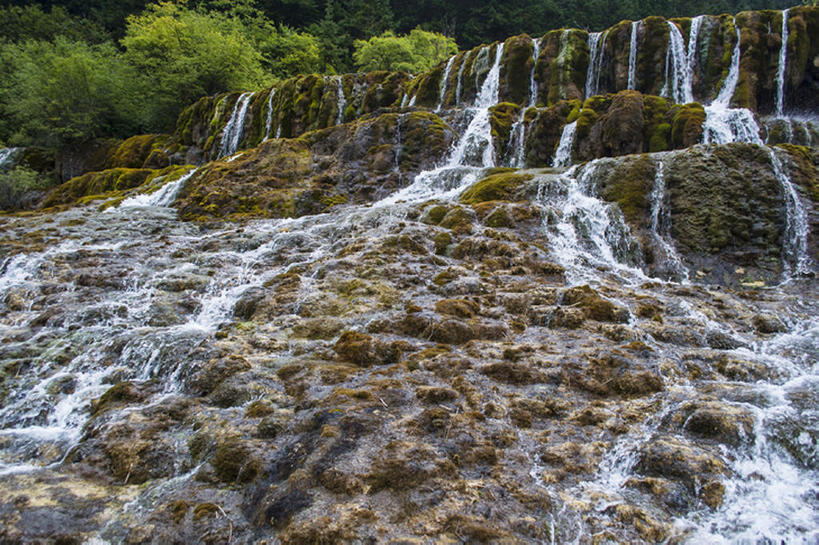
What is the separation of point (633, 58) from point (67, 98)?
1381 inches

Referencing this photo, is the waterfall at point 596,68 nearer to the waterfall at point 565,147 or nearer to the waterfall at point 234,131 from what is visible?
the waterfall at point 565,147

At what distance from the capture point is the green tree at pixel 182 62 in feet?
103

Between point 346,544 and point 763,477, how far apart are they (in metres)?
3.57

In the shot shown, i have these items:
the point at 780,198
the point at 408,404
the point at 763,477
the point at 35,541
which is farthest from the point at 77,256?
the point at 780,198

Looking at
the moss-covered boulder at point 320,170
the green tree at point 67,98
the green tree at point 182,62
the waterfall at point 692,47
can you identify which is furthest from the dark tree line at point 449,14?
the moss-covered boulder at point 320,170

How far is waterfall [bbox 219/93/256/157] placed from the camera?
2730 centimetres

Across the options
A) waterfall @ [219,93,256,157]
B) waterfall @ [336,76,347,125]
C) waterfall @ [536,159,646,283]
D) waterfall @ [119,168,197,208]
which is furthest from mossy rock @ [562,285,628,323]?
waterfall @ [219,93,256,157]

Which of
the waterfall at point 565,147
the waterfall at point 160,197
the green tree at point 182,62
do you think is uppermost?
the green tree at point 182,62

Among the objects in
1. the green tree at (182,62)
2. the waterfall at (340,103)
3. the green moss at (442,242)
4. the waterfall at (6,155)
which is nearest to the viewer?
the green moss at (442,242)

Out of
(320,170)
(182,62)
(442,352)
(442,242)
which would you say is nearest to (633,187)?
(442,242)

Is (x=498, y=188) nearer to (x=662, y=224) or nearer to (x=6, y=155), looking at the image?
(x=662, y=224)

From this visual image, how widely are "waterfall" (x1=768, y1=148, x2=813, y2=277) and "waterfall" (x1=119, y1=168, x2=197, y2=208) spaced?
65.3 feet

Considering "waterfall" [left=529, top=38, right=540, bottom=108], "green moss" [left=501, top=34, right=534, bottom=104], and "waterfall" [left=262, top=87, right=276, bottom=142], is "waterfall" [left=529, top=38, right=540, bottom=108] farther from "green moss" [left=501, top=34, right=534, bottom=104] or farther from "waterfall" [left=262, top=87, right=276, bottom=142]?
"waterfall" [left=262, top=87, right=276, bottom=142]

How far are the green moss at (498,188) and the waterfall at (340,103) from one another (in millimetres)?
16054
